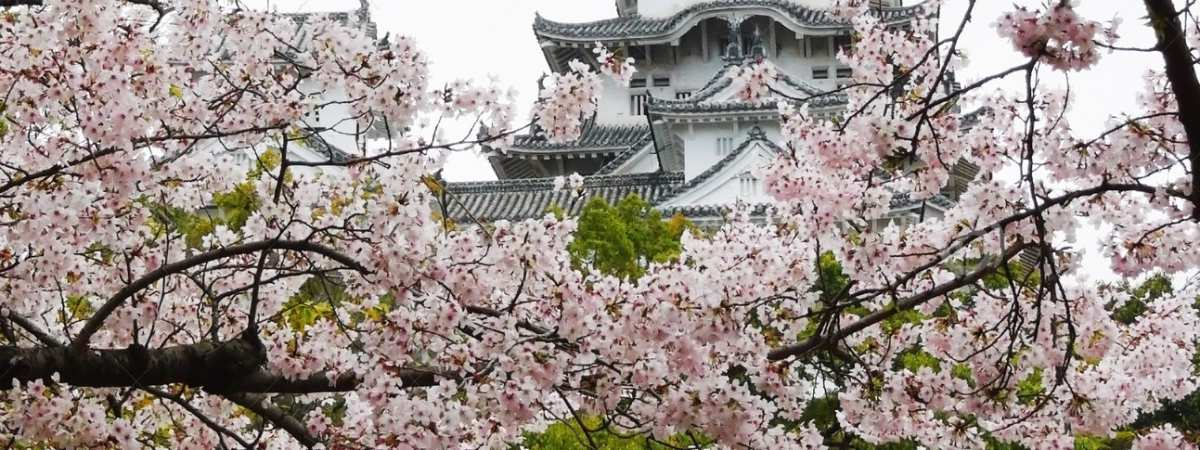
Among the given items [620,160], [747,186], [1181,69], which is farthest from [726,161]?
[1181,69]

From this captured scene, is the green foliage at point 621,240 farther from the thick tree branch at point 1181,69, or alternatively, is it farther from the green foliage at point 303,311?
the thick tree branch at point 1181,69

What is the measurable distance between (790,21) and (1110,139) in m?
23.1

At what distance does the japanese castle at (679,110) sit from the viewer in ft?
75.6

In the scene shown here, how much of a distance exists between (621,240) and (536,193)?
10114mm

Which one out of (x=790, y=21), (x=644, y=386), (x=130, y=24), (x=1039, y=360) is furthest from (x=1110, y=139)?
(x=790, y=21)

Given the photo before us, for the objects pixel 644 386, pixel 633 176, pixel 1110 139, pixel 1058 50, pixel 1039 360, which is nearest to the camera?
Answer: pixel 1058 50

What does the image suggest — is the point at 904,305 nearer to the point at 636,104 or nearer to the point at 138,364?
the point at 138,364

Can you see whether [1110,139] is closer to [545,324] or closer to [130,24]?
[545,324]

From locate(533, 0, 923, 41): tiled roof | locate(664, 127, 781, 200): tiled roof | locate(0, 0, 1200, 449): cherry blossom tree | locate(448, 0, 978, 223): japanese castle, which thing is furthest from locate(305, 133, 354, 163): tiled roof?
locate(533, 0, 923, 41): tiled roof

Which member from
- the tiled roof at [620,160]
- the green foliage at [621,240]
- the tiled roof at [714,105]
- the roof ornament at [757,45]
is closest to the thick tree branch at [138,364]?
the green foliage at [621,240]

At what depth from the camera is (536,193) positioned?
81.7ft

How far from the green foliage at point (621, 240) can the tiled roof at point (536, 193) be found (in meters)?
7.15

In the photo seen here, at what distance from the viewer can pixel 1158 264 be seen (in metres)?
6.14

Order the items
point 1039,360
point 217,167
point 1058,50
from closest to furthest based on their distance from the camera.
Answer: point 1058,50 < point 1039,360 < point 217,167
